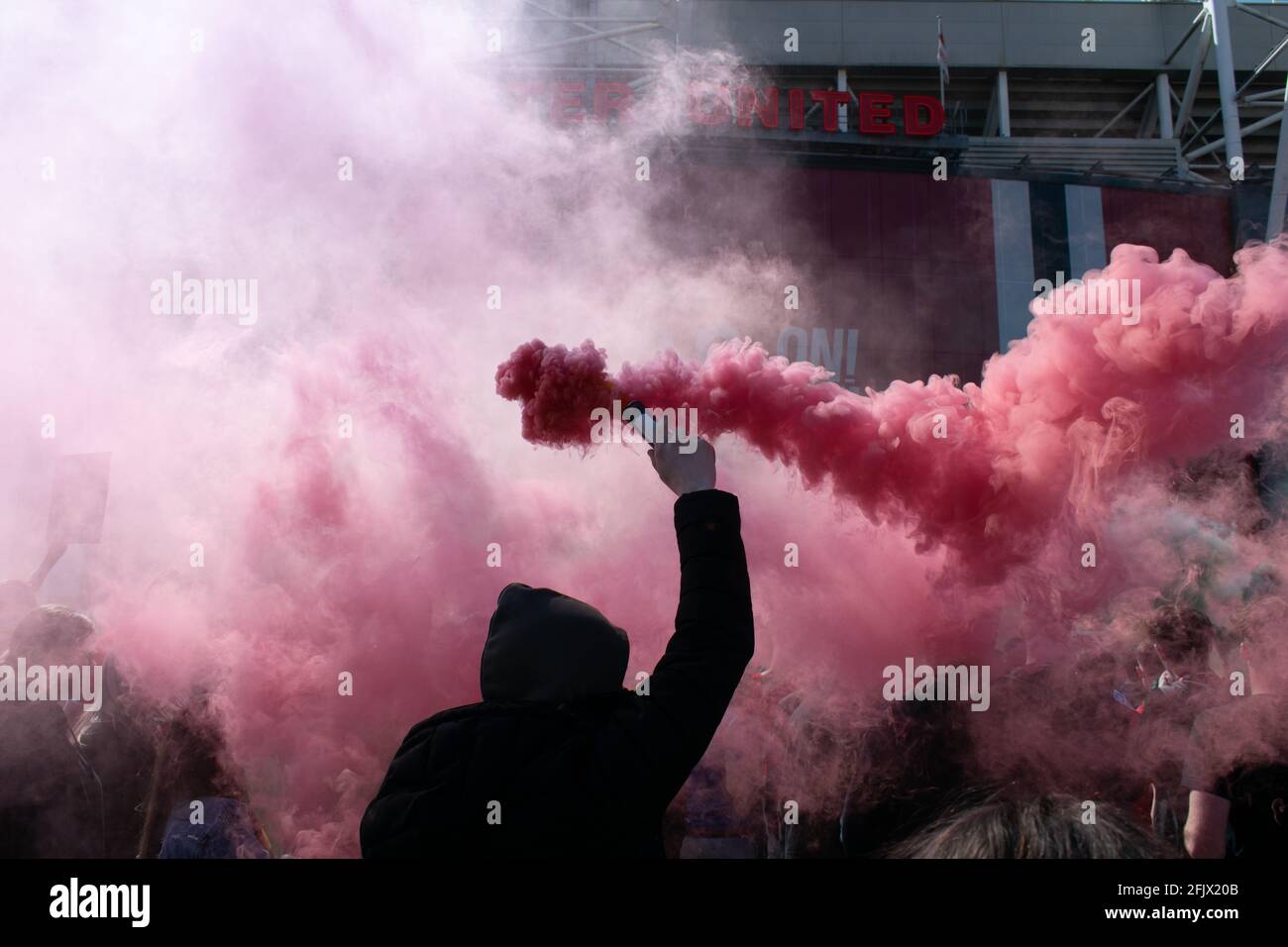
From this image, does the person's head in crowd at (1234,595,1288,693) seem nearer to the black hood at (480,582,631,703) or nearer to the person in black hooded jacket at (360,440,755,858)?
the person in black hooded jacket at (360,440,755,858)

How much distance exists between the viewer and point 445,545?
18.3ft

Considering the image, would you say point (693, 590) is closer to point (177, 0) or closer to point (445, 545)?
point (445, 545)

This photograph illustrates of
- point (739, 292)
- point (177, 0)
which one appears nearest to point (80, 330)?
point (177, 0)

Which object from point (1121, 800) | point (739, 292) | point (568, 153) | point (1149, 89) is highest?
point (1149, 89)

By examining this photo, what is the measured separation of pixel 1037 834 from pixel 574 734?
824mm

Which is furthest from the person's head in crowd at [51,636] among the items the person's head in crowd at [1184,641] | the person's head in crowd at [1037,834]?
the person's head in crowd at [1184,641]

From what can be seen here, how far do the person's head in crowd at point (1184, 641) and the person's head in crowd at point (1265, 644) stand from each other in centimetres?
14

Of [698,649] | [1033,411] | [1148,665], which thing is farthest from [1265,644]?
[698,649]

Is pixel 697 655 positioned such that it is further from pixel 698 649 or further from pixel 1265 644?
pixel 1265 644

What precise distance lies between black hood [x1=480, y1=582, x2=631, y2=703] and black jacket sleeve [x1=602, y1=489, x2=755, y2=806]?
14 cm

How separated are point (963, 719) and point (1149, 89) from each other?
2035cm

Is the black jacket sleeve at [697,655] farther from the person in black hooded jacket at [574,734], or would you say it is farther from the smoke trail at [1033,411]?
the smoke trail at [1033,411]

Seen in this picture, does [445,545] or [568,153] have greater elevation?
[568,153]

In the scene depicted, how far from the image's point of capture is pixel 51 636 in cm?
395
